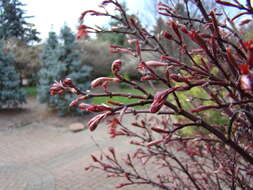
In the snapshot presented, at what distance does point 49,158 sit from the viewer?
530 centimetres

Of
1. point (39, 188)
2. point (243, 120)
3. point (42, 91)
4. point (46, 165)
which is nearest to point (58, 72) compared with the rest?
point (42, 91)

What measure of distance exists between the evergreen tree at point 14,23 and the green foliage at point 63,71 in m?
12.5

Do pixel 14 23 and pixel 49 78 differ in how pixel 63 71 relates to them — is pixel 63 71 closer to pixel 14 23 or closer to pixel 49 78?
pixel 49 78

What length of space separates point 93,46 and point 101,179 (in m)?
13.5

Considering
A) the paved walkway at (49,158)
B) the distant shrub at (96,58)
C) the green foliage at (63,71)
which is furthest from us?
the distant shrub at (96,58)

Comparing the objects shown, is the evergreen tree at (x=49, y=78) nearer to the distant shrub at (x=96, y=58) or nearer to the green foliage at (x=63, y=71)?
the green foliage at (x=63, y=71)

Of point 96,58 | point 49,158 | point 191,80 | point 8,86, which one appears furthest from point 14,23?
point 191,80

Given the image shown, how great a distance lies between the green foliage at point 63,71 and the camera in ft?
28.9

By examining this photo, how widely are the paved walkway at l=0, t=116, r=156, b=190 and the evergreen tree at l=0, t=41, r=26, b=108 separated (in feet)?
6.52

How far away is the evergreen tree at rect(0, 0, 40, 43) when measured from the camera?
20.7m

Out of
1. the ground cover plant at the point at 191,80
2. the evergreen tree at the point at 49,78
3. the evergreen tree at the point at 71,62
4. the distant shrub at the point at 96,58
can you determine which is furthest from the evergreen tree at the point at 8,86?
the ground cover plant at the point at 191,80

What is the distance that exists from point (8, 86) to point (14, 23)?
14456 millimetres

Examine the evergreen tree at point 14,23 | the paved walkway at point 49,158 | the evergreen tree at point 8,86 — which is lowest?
the paved walkway at point 49,158

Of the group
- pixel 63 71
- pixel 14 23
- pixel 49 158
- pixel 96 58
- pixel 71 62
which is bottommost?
pixel 49 158
